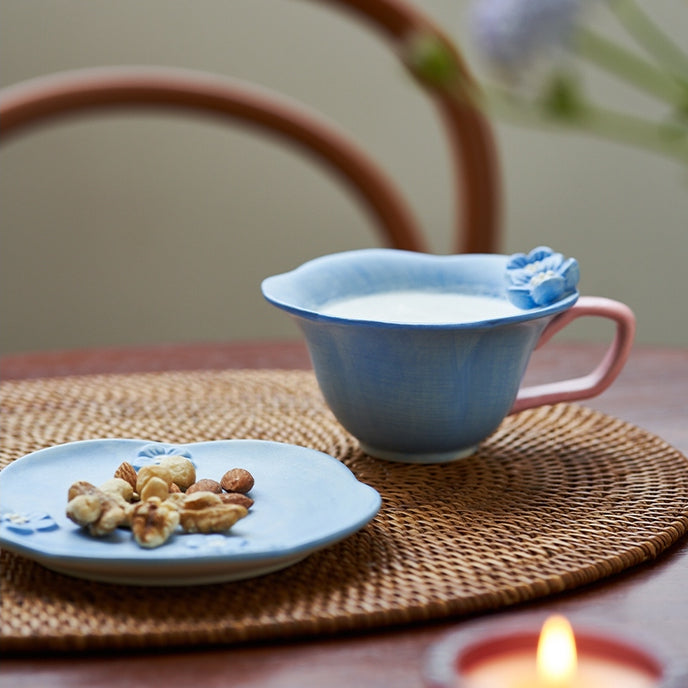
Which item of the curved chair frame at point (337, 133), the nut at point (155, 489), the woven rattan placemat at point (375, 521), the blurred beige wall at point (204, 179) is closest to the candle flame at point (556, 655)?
the woven rattan placemat at point (375, 521)

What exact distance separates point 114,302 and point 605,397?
1.37 meters

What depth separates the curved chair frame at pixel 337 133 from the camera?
1.31m

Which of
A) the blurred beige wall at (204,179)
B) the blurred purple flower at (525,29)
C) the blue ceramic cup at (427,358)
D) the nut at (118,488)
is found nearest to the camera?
the blurred purple flower at (525,29)

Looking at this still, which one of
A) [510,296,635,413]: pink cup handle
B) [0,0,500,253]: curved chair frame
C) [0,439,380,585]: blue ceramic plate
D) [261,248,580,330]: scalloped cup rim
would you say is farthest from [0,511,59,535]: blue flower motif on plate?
[0,0,500,253]: curved chair frame

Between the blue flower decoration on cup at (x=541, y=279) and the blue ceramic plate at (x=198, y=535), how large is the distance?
18cm

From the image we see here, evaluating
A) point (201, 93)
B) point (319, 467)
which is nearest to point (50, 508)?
point (319, 467)

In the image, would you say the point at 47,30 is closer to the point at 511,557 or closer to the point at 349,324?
the point at 349,324

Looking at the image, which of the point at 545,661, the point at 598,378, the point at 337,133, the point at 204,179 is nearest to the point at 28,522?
the point at 545,661

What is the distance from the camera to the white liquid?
2.19 ft

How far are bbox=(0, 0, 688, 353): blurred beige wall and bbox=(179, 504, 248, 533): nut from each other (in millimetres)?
1546

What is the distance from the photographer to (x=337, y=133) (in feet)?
4.48

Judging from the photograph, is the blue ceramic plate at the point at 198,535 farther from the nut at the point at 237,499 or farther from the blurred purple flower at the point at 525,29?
the blurred purple flower at the point at 525,29

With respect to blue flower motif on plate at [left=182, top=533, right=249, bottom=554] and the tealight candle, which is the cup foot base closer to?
blue flower motif on plate at [left=182, top=533, right=249, bottom=554]

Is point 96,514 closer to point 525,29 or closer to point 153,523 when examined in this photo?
point 153,523
